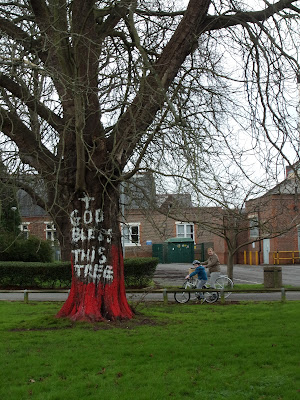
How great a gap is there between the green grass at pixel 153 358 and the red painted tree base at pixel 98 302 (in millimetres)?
313

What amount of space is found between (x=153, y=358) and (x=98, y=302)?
3.20 m

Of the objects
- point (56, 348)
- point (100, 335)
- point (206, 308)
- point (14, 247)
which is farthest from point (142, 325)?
point (14, 247)

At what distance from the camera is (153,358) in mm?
7441

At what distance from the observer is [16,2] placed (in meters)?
11.4

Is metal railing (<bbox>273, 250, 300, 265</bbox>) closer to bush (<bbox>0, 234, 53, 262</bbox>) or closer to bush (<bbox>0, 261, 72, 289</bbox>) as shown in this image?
bush (<bbox>0, 234, 53, 262</bbox>)

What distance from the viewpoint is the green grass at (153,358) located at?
6.04 m

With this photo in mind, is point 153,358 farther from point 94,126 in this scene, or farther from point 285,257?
point 285,257

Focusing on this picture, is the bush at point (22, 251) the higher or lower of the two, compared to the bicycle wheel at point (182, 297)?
higher

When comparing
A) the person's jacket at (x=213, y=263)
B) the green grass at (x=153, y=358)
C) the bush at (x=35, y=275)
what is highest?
the person's jacket at (x=213, y=263)

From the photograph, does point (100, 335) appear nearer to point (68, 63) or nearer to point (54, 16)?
point (68, 63)

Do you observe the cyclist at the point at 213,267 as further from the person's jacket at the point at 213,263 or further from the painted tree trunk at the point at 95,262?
the painted tree trunk at the point at 95,262

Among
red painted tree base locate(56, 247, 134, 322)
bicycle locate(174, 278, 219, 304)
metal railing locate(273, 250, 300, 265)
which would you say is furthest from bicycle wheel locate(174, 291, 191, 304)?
metal railing locate(273, 250, 300, 265)

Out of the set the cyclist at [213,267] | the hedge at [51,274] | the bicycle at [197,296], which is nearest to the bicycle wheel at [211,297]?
the bicycle at [197,296]

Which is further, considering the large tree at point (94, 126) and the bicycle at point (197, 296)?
the bicycle at point (197, 296)
